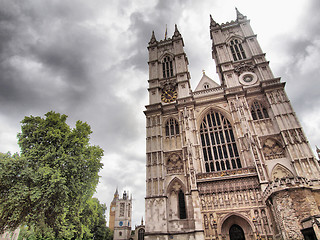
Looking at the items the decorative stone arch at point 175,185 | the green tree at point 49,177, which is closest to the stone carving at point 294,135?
the decorative stone arch at point 175,185

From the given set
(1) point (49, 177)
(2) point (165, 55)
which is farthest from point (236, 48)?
(1) point (49, 177)

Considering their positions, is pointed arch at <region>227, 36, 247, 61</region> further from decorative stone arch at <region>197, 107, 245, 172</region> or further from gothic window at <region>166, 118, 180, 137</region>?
gothic window at <region>166, 118, 180, 137</region>

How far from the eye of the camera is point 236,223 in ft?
55.7

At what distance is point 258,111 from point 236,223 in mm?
11331

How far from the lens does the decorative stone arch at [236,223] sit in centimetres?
1611

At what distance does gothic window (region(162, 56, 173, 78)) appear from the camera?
28.6m

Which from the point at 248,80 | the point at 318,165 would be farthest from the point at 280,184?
the point at 248,80

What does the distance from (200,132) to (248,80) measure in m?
8.36

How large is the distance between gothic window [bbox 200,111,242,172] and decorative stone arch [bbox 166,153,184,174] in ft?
8.31

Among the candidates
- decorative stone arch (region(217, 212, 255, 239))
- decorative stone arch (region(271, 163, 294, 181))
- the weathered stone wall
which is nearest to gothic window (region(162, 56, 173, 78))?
decorative stone arch (region(271, 163, 294, 181))

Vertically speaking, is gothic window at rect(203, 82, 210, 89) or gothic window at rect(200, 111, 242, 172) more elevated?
gothic window at rect(203, 82, 210, 89)

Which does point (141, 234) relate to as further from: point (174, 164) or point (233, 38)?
point (233, 38)

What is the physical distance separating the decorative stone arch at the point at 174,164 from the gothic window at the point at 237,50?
1464 cm

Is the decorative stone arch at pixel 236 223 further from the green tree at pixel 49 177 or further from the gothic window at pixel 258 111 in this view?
the green tree at pixel 49 177
